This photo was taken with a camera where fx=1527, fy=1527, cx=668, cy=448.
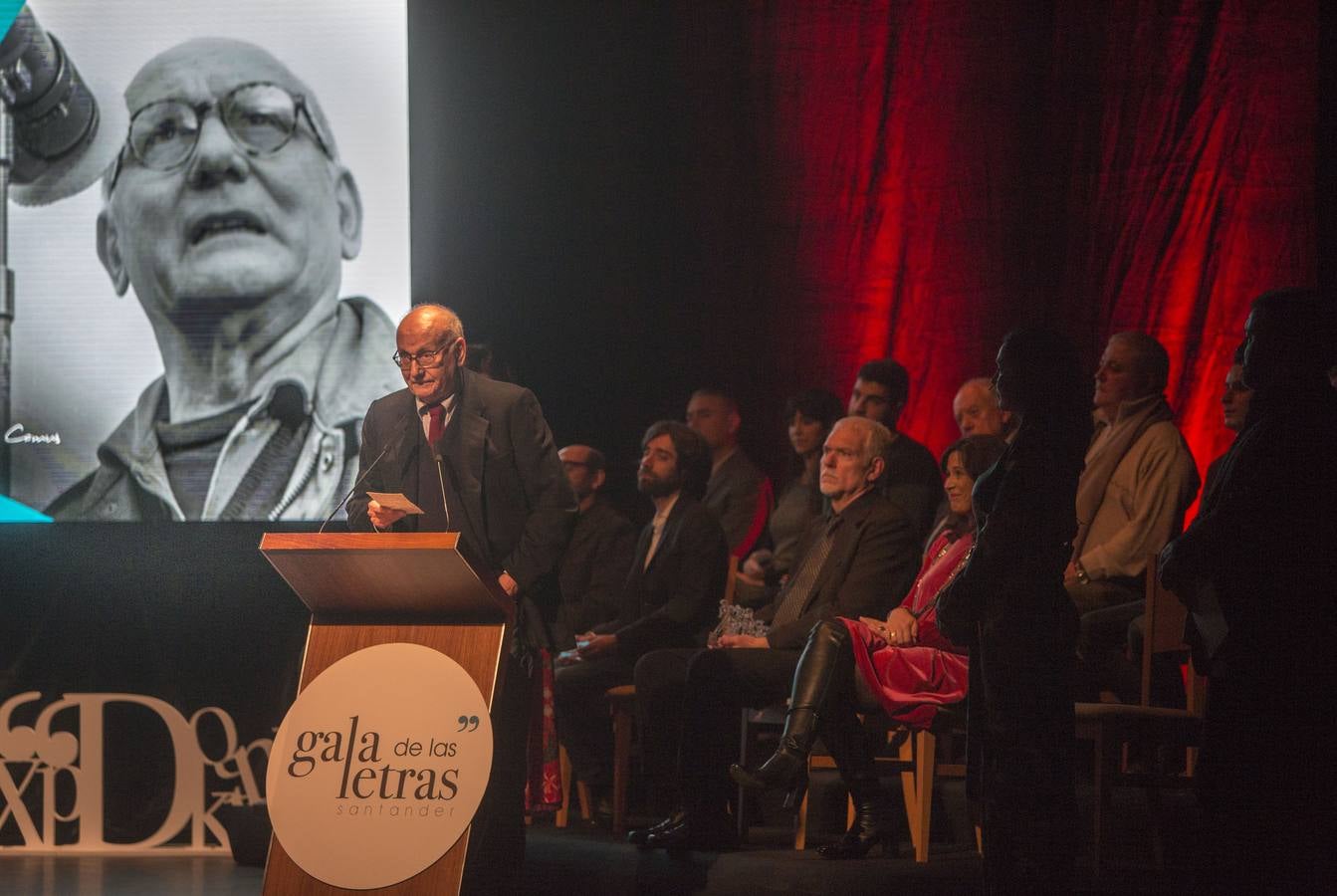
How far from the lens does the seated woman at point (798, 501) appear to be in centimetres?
490

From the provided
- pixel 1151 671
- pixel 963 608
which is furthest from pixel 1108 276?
pixel 963 608

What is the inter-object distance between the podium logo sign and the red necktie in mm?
596

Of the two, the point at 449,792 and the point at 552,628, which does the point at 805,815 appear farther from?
the point at 449,792

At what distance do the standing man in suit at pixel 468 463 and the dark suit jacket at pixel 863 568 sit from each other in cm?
96

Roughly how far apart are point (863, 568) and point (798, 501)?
0.95m

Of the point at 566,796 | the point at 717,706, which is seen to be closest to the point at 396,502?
the point at 717,706

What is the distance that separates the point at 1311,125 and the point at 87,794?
4.55 metres

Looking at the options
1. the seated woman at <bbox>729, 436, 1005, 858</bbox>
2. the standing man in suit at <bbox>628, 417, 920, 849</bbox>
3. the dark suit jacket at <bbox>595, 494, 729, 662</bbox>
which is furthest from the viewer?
the dark suit jacket at <bbox>595, 494, 729, 662</bbox>

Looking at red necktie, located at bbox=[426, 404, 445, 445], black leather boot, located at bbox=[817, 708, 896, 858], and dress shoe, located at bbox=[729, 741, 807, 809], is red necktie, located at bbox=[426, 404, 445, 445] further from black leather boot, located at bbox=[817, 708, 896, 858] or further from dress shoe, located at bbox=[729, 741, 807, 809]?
black leather boot, located at bbox=[817, 708, 896, 858]
